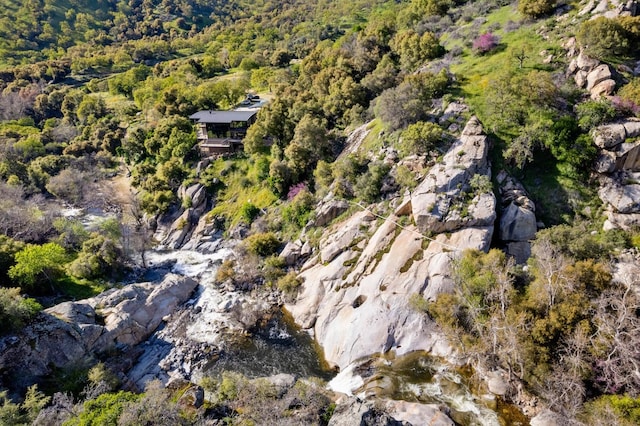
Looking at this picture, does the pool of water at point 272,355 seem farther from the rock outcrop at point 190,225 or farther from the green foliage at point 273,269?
the rock outcrop at point 190,225

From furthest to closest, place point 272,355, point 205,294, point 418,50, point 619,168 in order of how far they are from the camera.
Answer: point 418,50 < point 205,294 < point 619,168 < point 272,355

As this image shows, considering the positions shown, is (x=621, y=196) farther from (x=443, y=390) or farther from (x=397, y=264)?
(x=443, y=390)

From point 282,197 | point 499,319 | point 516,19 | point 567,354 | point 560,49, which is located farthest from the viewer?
point 516,19

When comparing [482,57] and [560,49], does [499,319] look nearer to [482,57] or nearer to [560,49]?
[560,49]

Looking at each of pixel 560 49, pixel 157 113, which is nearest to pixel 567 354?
pixel 560 49

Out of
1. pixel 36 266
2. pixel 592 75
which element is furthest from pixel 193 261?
pixel 592 75

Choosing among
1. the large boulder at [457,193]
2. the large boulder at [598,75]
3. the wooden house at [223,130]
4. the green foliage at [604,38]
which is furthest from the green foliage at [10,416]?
the green foliage at [604,38]
